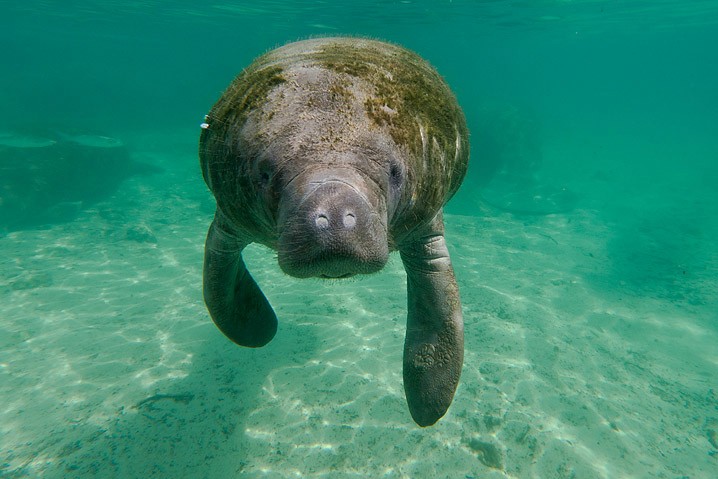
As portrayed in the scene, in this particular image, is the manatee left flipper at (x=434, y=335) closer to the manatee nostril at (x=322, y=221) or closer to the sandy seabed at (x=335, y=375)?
the sandy seabed at (x=335, y=375)

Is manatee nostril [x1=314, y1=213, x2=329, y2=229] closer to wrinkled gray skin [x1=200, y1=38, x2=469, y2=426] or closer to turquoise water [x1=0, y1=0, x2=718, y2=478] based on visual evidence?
wrinkled gray skin [x1=200, y1=38, x2=469, y2=426]

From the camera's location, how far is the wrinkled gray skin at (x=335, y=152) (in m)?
1.67

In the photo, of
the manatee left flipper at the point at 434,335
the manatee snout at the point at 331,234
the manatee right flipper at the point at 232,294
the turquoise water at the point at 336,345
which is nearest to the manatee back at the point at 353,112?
the manatee snout at the point at 331,234

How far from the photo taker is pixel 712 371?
811 cm

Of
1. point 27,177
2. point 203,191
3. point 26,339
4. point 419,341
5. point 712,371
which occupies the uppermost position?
point 419,341

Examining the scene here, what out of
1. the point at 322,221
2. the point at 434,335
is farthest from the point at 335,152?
the point at 434,335

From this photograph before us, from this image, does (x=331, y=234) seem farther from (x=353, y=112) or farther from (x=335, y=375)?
(x=335, y=375)

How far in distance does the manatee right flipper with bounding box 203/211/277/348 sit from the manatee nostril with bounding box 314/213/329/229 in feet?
7.18

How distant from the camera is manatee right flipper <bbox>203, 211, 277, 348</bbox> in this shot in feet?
13.0

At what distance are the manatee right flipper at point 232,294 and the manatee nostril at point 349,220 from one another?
2219 millimetres

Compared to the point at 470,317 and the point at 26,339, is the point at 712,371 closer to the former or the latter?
the point at 470,317

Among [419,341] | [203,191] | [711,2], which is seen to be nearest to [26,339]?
[419,341]

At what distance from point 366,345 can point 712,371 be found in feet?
21.3

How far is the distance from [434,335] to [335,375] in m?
3.15
